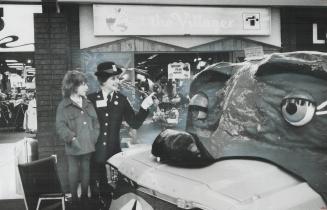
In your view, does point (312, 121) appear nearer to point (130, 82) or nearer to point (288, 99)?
point (288, 99)

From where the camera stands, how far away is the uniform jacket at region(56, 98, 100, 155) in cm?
538

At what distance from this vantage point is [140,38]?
566cm

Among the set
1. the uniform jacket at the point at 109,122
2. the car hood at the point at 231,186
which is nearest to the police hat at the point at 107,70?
the uniform jacket at the point at 109,122

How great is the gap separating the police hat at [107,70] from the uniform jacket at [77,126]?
0.47 meters

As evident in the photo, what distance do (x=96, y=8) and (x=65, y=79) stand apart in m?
1.14

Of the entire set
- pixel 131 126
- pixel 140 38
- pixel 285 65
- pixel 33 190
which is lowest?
pixel 33 190

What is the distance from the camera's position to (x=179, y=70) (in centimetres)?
582

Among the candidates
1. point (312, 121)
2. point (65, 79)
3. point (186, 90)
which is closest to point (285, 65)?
point (312, 121)

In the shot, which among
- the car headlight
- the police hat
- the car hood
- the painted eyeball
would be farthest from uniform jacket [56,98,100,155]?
the painted eyeball

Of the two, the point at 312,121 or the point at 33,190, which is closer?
the point at 312,121

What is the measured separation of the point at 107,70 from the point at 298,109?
3.18 m

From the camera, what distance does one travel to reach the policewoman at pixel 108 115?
550cm

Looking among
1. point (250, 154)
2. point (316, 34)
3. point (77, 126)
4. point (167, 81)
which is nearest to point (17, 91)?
point (77, 126)

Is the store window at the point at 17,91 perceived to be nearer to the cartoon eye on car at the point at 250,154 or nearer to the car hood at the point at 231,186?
the cartoon eye on car at the point at 250,154
